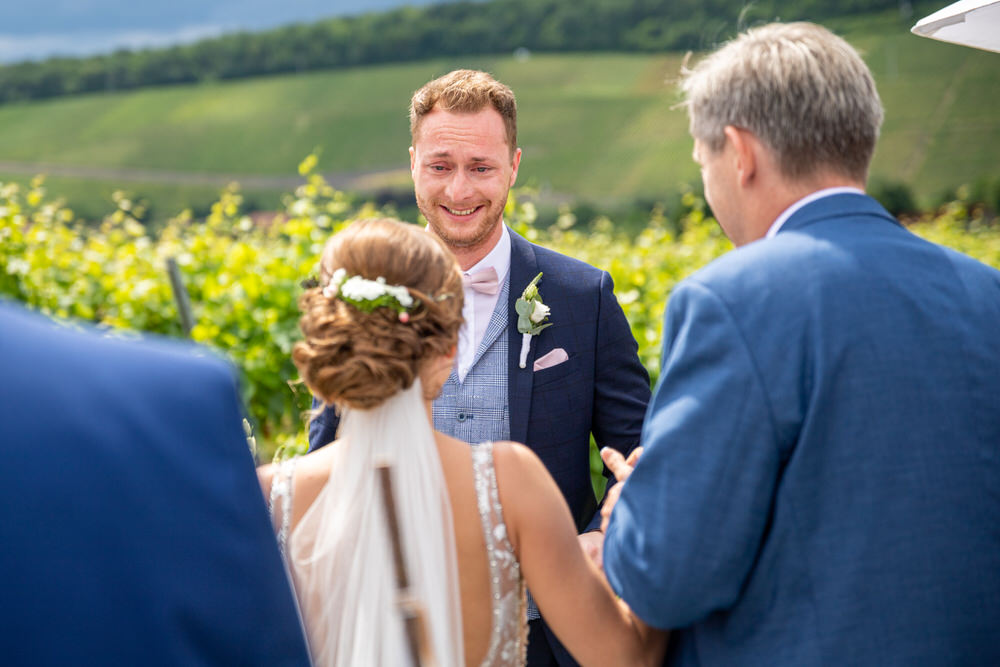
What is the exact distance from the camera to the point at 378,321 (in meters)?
1.77

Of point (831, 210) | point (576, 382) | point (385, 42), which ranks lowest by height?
point (385, 42)

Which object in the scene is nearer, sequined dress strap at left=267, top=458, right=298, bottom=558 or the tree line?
sequined dress strap at left=267, top=458, right=298, bottom=558

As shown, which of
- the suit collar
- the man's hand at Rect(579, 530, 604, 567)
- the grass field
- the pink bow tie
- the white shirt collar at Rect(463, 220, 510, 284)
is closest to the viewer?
the suit collar

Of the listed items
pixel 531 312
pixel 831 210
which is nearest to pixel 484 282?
pixel 531 312

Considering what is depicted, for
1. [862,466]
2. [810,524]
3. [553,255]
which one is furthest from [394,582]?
[553,255]

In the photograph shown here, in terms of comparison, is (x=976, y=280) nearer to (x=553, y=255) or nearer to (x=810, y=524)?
(x=810, y=524)

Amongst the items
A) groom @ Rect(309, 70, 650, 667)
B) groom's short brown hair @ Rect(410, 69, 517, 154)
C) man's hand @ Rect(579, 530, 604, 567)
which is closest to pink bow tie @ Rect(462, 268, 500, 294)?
groom @ Rect(309, 70, 650, 667)

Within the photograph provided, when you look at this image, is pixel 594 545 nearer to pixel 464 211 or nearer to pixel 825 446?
pixel 825 446

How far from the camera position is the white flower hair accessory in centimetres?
177

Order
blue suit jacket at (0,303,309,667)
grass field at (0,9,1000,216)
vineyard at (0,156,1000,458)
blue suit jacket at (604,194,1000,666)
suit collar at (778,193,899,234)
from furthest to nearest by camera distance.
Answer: grass field at (0,9,1000,216) < vineyard at (0,156,1000,458) < suit collar at (778,193,899,234) < blue suit jacket at (604,194,1000,666) < blue suit jacket at (0,303,309,667)

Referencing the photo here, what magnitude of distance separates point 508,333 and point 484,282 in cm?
18

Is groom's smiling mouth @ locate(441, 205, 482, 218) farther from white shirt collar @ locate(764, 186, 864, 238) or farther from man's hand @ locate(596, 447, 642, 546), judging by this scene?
white shirt collar @ locate(764, 186, 864, 238)

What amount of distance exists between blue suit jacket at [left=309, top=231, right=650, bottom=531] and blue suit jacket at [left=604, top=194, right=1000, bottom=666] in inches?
41.1

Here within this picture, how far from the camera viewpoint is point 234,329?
6.39 metres
